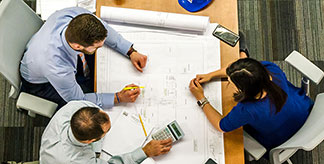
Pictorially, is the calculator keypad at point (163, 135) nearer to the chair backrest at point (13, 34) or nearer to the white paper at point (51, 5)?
the chair backrest at point (13, 34)

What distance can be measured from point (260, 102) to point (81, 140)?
0.68 m

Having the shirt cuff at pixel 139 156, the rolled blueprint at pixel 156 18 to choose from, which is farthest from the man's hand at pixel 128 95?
the rolled blueprint at pixel 156 18

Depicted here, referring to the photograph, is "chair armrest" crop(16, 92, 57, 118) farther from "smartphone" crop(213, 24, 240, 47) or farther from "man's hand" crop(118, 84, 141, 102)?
"smartphone" crop(213, 24, 240, 47)

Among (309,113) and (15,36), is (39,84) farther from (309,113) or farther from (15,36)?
(309,113)

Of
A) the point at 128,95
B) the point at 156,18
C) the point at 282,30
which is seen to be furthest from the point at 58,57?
the point at 282,30

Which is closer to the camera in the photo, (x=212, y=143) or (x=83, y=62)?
(x=212, y=143)

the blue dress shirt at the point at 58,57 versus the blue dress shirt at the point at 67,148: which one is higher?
the blue dress shirt at the point at 58,57

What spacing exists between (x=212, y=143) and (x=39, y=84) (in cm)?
85

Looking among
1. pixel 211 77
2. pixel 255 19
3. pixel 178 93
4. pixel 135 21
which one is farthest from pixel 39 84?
pixel 255 19

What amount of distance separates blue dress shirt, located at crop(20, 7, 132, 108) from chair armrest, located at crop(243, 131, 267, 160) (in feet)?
1.92

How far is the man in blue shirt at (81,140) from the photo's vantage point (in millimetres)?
1143

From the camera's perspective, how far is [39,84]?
1.53m

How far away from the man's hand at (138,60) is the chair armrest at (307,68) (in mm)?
623

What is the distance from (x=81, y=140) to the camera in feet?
3.80
